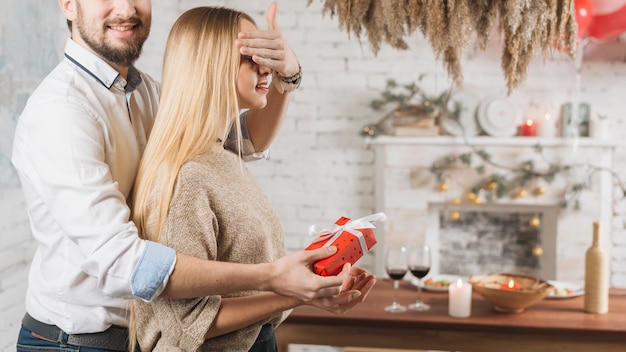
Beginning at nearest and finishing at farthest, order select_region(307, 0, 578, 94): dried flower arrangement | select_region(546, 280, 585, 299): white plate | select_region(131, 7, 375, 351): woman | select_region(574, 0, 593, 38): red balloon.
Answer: select_region(131, 7, 375, 351): woman → select_region(307, 0, 578, 94): dried flower arrangement → select_region(546, 280, 585, 299): white plate → select_region(574, 0, 593, 38): red balloon

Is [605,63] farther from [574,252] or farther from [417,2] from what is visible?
[417,2]

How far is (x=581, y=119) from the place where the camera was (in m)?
4.34

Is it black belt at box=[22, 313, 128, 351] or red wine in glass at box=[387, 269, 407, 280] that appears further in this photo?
red wine in glass at box=[387, 269, 407, 280]

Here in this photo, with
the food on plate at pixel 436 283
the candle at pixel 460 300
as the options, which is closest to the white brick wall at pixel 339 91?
the food on plate at pixel 436 283

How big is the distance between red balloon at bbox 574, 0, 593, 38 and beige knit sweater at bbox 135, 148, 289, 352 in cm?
275

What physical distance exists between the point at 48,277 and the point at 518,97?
11.6 ft

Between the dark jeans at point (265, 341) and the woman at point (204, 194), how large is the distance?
0.04 m

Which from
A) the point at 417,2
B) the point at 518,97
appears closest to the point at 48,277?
the point at 417,2

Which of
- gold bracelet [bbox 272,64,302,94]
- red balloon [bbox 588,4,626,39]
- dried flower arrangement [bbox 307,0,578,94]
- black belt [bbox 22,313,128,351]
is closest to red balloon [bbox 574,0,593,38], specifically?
red balloon [bbox 588,4,626,39]

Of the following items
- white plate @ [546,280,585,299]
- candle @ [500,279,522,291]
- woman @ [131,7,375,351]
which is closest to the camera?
woman @ [131,7,375,351]

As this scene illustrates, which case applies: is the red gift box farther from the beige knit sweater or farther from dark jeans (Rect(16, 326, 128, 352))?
dark jeans (Rect(16, 326, 128, 352))

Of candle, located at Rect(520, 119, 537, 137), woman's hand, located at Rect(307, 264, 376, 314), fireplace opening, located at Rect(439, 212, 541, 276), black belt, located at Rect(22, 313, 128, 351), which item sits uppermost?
candle, located at Rect(520, 119, 537, 137)

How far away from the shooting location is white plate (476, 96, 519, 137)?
4.30 meters

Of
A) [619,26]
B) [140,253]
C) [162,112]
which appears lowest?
[140,253]
